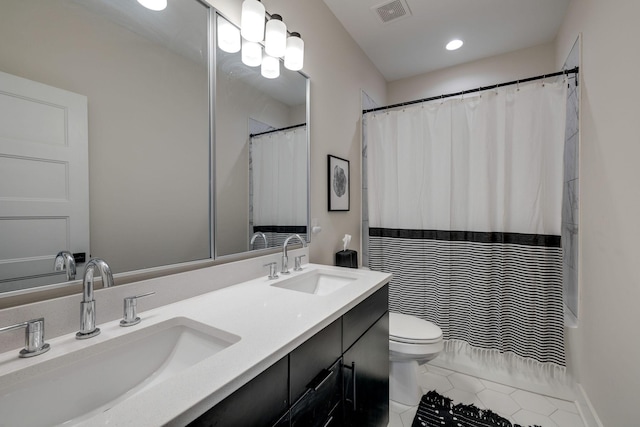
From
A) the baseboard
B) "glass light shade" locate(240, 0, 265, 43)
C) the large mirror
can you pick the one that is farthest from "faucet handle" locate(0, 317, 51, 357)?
the baseboard

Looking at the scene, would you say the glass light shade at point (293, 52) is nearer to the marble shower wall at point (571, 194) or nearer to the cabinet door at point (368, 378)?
the cabinet door at point (368, 378)

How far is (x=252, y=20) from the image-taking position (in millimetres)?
1197

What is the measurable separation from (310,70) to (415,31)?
1.08m

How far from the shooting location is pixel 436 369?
6.65 ft

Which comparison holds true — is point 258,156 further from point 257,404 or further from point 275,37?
point 257,404

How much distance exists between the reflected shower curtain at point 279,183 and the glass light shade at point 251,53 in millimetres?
352

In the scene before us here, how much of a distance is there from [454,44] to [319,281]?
7.75 ft

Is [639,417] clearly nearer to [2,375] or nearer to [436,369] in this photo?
[436,369]

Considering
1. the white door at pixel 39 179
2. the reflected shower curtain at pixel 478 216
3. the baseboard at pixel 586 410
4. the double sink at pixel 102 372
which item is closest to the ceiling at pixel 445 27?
the reflected shower curtain at pixel 478 216

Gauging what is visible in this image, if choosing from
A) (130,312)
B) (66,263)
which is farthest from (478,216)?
(66,263)

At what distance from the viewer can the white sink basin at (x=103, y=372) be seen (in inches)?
21.3

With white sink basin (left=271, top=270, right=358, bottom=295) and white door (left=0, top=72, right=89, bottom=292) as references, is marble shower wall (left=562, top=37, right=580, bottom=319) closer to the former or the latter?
white sink basin (left=271, top=270, right=358, bottom=295)

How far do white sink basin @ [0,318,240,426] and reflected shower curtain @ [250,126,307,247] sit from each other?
0.65 metres

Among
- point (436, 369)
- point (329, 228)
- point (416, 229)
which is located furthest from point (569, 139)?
point (436, 369)
